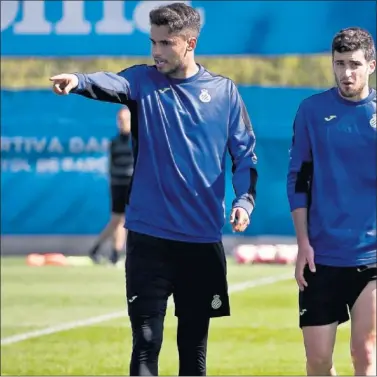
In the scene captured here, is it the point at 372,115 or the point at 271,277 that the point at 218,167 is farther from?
the point at 271,277

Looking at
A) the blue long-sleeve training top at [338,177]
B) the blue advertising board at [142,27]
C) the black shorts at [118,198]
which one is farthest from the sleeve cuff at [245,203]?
the black shorts at [118,198]

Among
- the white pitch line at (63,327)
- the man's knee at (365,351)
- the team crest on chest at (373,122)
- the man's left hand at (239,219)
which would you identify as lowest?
the white pitch line at (63,327)

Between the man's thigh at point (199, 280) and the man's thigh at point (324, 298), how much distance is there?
474mm

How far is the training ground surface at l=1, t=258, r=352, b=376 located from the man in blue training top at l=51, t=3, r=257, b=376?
3002mm

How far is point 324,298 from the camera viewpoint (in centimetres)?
715

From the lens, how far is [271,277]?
58.0ft

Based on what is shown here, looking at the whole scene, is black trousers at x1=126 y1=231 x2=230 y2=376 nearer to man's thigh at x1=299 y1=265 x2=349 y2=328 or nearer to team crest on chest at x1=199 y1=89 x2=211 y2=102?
man's thigh at x1=299 y1=265 x2=349 y2=328

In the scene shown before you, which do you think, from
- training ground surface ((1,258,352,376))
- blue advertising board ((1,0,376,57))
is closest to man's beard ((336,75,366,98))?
training ground surface ((1,258,352,376))

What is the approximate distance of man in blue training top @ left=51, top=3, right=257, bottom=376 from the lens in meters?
7.20

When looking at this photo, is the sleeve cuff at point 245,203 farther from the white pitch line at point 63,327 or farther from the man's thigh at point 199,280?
the white pitch line at point 63,327

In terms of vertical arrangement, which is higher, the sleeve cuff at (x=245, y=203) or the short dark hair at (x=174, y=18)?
the short dark hair at (x=174, y=18)

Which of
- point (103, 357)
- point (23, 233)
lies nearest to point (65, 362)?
point (103, 357)

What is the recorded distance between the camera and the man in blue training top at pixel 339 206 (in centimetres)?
704

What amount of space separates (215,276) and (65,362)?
3640 millimetres
